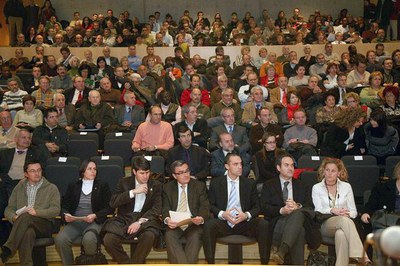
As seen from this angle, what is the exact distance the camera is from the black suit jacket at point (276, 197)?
20.6 feet

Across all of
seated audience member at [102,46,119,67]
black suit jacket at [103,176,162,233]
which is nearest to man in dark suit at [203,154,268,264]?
black suit jacket at [103,176,162,233]

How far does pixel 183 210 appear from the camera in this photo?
6367mm

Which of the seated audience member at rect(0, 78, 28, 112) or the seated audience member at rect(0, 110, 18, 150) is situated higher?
the seated audience member at rect(0, 78, 28, 112)

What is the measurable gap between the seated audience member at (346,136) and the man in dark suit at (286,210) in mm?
1394

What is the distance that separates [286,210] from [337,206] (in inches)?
18.2

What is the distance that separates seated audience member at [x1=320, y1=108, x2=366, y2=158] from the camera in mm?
7719

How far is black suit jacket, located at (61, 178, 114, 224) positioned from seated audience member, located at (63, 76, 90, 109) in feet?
12.1

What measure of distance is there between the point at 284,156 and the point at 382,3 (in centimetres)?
1071

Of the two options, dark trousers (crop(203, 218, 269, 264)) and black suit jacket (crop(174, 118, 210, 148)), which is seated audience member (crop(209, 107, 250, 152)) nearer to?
black suit jacket (crop(174, 118, 210, 148))

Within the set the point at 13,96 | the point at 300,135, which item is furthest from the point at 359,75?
the point at 13,96

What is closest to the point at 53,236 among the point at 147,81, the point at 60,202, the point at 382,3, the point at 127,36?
the point at 60,202

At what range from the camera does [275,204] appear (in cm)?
632

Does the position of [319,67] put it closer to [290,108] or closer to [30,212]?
[290,108]

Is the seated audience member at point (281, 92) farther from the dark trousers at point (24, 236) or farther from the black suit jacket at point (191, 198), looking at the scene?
the dark trousers at point (24, 236)
